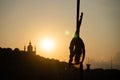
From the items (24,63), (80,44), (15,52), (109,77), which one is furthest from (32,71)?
(80,44)

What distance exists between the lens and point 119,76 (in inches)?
2872

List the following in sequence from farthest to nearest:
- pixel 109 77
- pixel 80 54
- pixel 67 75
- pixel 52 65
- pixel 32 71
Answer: pixel 52 65 < pixel 32 71 < pixel 67 75 < pixel 109 77 < pixel 80 54

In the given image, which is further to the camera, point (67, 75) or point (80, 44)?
point (67, 75)

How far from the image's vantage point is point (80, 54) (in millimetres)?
9992

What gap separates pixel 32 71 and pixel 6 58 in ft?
39.1

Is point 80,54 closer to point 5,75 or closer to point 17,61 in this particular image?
point 5,75

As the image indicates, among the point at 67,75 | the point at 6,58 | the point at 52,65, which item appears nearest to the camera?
the point at 67,75

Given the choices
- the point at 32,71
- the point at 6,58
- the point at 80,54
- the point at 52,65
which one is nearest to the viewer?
the point at 80,54

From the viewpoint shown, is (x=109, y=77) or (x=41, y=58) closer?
(x=109, y=77)

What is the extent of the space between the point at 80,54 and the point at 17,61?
8804 centimetres

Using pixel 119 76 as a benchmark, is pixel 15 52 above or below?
above

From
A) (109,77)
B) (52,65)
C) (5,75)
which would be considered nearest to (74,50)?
(109,77)

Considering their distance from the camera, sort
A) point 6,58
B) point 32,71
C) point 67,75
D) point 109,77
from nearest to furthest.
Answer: point 109,77 → point 67,75 → point 32,71 → point 6,58

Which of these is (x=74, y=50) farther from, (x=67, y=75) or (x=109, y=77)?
(x=67, y=75)
